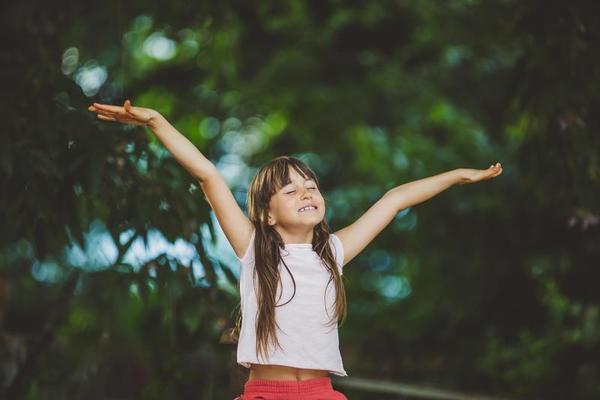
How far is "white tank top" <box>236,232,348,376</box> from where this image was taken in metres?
2.26

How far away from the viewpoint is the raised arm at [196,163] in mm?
2225

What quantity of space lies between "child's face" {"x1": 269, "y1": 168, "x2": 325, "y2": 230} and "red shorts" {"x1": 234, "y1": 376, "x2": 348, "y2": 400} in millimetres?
438

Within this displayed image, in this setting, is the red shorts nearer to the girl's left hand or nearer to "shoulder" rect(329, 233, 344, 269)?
"shoulder" rect(329, 233, 344, 269)

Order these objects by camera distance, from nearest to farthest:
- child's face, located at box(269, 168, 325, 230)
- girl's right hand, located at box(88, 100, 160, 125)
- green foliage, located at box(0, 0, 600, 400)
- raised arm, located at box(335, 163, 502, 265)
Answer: girl's right hand, located at box(88, 100, 160, 125) → child's face, located at box(269, 168, 325, 230) → raised arm, located at box(335, 163, 502, 265) → green foliage, located at box(0, 0, 600, 400)

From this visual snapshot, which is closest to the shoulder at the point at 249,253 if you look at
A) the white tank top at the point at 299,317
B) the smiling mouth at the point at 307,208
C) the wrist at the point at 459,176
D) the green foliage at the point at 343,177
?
the white tank top at the point at 299,317

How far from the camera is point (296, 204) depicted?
237 centimetres

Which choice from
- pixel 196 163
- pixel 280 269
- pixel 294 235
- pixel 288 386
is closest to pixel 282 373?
pixel 288 386

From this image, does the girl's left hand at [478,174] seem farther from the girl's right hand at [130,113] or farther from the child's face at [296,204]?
the girl's right hand at [130,113]

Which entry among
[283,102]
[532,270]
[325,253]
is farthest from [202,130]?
[325,253]

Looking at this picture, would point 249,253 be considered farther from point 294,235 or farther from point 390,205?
point 390,205

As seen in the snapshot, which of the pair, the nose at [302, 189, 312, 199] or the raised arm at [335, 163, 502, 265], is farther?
the raised arm at [335, 163, 502, 265]

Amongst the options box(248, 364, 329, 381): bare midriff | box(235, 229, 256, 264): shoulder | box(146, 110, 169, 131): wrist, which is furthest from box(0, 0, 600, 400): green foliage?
box(146, 110, 169, 131): wrist

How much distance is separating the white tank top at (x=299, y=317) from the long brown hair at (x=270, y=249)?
17 millimetres

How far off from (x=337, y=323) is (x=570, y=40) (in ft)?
6.37
